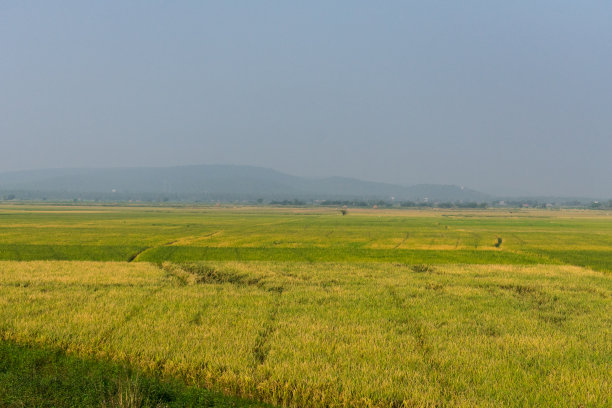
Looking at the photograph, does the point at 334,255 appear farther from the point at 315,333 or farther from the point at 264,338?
the point at 264,338

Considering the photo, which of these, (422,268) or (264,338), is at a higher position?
(264,338)

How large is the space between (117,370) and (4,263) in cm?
1779

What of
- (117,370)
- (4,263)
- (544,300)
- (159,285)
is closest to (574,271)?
(544,300)

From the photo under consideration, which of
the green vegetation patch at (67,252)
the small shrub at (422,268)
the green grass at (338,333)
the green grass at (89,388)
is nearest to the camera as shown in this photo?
the green grass at (89,388)

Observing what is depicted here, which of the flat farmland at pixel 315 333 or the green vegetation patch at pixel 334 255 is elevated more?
the flat farmland at pixel 315 333

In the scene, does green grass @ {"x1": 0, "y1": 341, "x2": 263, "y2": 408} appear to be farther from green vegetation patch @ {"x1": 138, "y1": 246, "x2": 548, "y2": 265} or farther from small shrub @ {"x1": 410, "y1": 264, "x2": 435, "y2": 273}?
green vegetation patch @ {"x1": 138, "y1": 246, "x2": 548, "y2": 265}

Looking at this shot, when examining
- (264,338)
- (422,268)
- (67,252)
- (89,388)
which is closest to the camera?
(89,388)

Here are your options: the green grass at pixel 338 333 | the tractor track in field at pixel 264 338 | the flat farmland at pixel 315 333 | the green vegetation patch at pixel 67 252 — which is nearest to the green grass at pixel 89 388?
the flat farmland at pixel 315 333

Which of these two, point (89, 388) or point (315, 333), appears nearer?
point (89, 388)

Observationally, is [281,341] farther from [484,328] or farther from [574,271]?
[574,271]

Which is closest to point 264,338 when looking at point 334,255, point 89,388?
point 89,388

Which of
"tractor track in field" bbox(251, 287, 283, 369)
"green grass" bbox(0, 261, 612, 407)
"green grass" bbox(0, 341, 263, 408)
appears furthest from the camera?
"tractor track in field" bbox(251, 287, 283, 369)

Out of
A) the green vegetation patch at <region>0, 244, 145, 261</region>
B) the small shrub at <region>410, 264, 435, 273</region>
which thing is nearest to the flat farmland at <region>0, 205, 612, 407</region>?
the small shrub at <region>410, 264, 435, 273</region>

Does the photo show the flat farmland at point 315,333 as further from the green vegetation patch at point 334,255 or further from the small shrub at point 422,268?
the green vegetation patch at point 334,255
